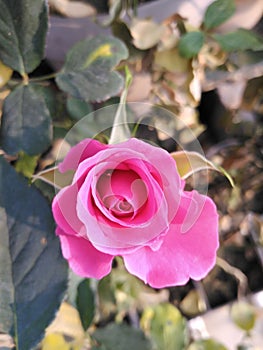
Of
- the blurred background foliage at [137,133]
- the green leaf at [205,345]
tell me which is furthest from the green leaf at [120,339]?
the green leaf at [205,345]

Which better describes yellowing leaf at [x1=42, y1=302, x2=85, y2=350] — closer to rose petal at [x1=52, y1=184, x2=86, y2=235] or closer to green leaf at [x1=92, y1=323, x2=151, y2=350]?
green leaf at [x1=92, y1=323, x2=151, y2=350]

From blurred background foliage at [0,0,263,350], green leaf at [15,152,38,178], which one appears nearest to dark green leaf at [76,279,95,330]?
blurred background foliage at [0,0,263,350]

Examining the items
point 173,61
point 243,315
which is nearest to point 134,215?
point 173,61

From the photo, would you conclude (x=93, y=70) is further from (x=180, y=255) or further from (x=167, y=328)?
(x=167, y=328)

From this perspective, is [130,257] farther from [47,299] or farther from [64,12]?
[64,12]

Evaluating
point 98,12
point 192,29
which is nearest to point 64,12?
point 98,12

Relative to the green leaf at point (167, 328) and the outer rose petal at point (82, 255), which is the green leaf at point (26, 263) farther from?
the green leaf at point (167, 328)
